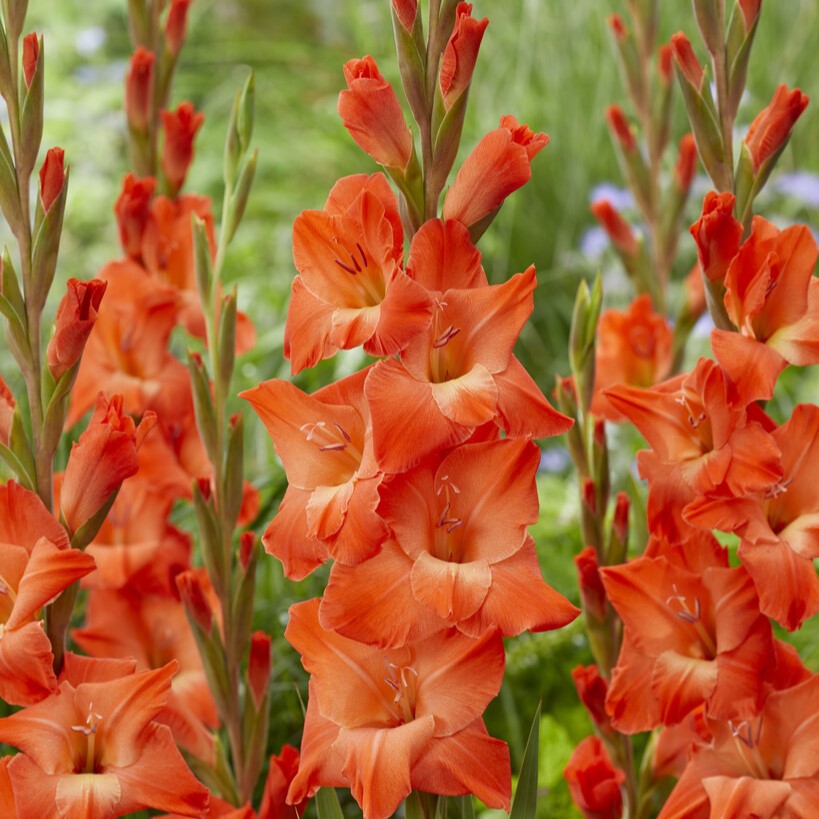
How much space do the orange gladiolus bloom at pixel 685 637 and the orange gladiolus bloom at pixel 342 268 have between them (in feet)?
1.08

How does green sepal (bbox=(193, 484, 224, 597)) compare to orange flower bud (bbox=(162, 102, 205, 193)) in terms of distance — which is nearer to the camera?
green sepal (bbox=(193, 484, 224, 597))

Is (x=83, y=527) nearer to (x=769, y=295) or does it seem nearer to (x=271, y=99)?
(x=769, y=295)

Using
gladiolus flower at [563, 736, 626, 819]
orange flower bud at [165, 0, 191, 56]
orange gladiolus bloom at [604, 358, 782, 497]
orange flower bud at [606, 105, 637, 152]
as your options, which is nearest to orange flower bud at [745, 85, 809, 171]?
orange gladiolus bloom at [604, 358, 782, 497]

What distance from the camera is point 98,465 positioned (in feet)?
3.26

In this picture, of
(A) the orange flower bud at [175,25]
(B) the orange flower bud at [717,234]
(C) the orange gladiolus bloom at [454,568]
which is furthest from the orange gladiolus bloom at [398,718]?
(A) the orange flower bud at [175,25]

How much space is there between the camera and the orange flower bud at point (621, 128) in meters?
1.90

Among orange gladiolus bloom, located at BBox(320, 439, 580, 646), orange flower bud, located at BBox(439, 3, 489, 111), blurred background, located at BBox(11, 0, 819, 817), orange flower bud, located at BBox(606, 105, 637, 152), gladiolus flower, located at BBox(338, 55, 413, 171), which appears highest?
orange flower bud, located at BBox(439, 3, 489, 111)

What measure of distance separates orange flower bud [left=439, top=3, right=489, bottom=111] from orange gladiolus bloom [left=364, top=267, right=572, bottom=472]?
171mm

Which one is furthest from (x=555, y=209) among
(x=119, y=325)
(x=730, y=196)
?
(x=730, y=196)

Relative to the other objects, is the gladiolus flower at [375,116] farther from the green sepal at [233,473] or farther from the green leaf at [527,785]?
the green leaf at [527,785]

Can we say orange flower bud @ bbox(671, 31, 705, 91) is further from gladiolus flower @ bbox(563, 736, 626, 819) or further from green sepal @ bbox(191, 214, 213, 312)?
gladiolus flower @ bbox(563, 736, 626, 819)

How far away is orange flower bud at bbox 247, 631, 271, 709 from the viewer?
1188 millimetres

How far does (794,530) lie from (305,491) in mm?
404

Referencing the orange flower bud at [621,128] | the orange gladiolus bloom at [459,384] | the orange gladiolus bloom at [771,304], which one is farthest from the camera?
the orange flower bud at [621,128]
